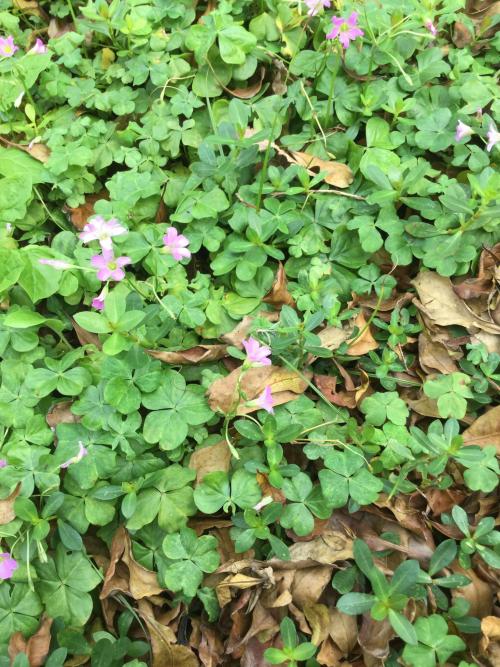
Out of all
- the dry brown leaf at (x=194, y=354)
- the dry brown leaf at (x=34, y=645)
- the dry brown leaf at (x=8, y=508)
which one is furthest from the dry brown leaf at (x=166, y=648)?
the dry brown leaf at (x=194, y=354)

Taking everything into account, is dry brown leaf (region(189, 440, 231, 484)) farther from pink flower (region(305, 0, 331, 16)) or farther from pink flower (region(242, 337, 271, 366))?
pink flower (region(305, 0, 331, 16))

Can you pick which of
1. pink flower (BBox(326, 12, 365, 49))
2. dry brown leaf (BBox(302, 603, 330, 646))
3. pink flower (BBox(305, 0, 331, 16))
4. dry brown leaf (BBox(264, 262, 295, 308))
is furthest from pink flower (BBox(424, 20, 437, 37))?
dry brown leaf (BBox(302, 603, 330, 646))

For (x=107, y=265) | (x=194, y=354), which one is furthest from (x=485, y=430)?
(x=107, y=265)

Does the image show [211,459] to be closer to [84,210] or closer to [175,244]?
[175,244]

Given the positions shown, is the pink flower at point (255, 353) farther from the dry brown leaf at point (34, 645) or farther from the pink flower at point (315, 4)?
the pink flower at point (315, 4)

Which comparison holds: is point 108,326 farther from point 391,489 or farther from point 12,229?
point 391,489

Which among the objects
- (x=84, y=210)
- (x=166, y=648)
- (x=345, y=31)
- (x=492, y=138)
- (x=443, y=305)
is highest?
(x=345, y=31)
